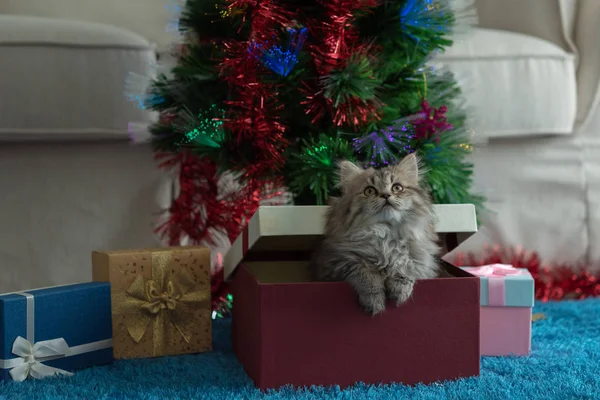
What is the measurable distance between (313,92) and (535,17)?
3.42 ft

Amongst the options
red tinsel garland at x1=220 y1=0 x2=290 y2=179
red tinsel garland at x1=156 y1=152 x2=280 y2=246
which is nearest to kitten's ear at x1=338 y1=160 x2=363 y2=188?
red tinsel garland at x1=220 y1=0 x2=290 y2=179

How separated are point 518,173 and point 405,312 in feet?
3.19

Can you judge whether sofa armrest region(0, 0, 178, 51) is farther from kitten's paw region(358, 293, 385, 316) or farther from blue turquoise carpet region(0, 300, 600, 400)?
kitten's paw region(358, 293, 385, 316)

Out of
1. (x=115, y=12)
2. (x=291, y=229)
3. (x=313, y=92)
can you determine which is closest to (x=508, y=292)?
(x=291, y=229)

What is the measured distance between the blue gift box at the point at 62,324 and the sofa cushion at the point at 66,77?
564 mm

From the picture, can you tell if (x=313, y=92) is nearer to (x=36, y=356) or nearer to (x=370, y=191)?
(x=370, y=191)

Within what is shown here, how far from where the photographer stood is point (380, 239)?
1163 mm

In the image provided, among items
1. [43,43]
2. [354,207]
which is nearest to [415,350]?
[354,207]

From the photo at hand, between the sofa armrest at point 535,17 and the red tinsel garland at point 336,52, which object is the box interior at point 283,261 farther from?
the sofa armrest at point 535,17

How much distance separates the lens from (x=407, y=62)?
151 cm

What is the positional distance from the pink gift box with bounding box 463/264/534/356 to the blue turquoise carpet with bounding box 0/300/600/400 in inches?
1.6

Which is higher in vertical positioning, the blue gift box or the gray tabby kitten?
the gray tabby kitten

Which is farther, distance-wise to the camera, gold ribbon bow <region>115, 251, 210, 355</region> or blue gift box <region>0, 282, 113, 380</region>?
gold ribbon bow <region>115, 251, 210, 355</region>

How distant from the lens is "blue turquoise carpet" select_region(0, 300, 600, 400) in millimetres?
1091
